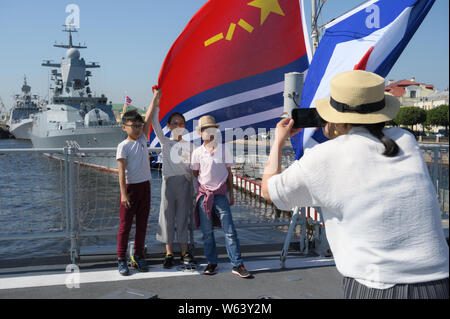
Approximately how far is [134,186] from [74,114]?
35776mm

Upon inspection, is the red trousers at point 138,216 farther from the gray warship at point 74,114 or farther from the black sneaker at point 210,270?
the gray warship at point 74,114

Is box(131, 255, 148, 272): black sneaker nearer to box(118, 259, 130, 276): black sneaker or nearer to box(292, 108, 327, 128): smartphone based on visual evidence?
box(118, 259, 130, 276): black sneaker

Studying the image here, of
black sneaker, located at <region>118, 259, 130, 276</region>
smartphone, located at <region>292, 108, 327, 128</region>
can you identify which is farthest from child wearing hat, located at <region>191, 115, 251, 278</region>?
smartphone, located at <region>292, 108, 327, 128</region>

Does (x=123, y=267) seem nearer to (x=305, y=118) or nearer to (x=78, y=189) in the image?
(x=78, y=189)

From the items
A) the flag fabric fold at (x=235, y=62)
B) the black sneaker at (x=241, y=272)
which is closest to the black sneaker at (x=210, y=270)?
the black sneaker at (x=241, y=272)

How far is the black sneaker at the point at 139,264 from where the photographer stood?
398 centimetres

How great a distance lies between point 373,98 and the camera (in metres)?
1.50

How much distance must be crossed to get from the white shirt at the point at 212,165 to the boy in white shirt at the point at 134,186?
0.54 m

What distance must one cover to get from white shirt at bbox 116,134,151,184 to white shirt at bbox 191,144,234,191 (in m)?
0.52

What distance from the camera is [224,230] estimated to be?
13.0 feet

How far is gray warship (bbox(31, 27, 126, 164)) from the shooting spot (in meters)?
30.5

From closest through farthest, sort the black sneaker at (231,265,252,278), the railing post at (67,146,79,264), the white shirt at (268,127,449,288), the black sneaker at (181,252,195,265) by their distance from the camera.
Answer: the white shirt at (268,127,449,288) → the black sneaker at (231,265,252,278) → the black sneaker at (181,252,195,265) → the railing post at (67,146,79,264)

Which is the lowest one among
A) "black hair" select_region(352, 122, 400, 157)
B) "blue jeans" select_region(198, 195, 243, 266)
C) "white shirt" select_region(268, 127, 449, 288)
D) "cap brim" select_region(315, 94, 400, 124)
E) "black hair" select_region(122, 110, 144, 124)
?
"blue jeans" select_region(198, 195, 243, 266)

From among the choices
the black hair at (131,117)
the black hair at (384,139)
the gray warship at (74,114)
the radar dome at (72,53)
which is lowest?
the black hair at (384,139)
